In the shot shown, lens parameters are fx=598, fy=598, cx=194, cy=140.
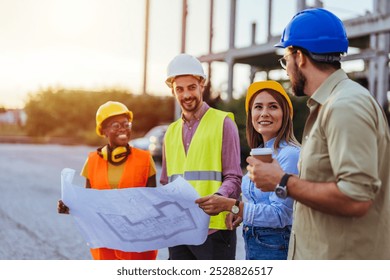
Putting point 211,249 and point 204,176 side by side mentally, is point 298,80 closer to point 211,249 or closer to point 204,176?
point 204,176

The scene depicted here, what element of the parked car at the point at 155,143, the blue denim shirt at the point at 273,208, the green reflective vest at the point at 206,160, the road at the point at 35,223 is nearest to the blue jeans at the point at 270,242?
the blue denim shirt at the point at 273,208

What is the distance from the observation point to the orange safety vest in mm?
3039

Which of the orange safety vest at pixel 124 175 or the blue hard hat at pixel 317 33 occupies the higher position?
the blue hard hat at pixel 317 33

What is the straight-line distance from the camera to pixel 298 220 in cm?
181

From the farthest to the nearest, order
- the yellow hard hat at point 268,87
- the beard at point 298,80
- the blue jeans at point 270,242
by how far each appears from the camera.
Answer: the yellow hard hat at point 268,87, the blue jeans at point 270,242, the beard at point 298,80

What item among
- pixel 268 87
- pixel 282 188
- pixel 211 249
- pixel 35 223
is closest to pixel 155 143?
pixel 35 223

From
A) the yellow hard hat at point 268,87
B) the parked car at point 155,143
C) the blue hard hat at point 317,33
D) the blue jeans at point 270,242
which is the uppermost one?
the blue hard hat at point 317,33

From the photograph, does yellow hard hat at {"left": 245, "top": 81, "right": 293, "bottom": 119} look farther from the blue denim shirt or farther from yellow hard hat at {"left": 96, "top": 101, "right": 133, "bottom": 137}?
yellow hard hat at {"left": 96, "top": 101, "right": 133, "bottom": 137}

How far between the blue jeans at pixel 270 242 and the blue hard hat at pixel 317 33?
0.93m

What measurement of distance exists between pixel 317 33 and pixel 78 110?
29.0 metres

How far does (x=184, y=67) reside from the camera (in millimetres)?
2748

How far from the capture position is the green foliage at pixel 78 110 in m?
29.0

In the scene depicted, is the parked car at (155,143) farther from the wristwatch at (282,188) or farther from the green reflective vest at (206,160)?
the wristwatch at (282,188)
